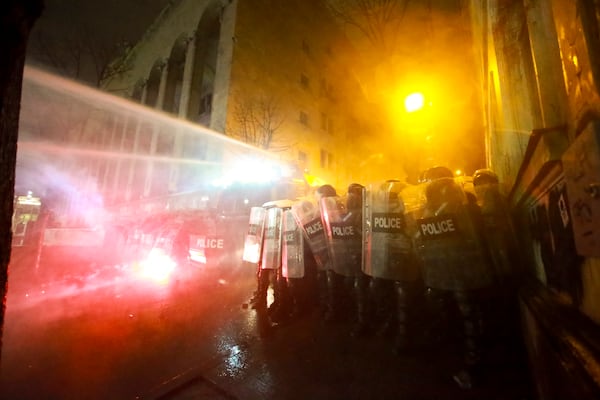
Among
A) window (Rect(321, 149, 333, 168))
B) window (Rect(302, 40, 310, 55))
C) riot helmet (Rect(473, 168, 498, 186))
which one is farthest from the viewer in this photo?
window (Rect(321, 149, 333, 168))

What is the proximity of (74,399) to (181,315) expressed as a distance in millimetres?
2113

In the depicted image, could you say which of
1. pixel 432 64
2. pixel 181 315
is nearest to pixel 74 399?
pixel 181 315

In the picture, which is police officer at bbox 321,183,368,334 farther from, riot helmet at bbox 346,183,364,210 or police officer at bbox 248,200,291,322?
police officer at bbox 248,200,291,322

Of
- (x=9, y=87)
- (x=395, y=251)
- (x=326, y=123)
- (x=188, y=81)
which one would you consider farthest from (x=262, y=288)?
(x=326, y=123)

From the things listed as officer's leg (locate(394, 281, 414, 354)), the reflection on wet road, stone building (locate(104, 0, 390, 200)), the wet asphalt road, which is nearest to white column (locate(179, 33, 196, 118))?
stone building (locate(104, 0, 390, 200))

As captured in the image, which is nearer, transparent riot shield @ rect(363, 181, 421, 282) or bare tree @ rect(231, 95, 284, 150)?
transparent riot shield @ rect(363, 181, 421, 282)

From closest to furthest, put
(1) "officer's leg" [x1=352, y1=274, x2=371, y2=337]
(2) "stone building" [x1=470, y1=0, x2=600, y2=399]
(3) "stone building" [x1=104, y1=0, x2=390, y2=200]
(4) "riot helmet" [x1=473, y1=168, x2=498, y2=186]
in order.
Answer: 1. (2) "stone building" [x1=470, y1=0, x2=600, y2=399]
2. (4) "riot helmet" [x1=473, y1=168, x2=498, y2=186]
3. (1) "officer's leg" [x1=352, y1=274, x2=371, y2=337]
4. (3) "stone building" [x1=104, y1=0, x2=390, y2=200]

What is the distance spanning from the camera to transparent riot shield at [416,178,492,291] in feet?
7.75

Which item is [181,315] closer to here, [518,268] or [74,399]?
[74,399]

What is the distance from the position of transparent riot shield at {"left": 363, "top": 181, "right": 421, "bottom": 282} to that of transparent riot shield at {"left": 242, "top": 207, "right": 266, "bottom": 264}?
7.74ft

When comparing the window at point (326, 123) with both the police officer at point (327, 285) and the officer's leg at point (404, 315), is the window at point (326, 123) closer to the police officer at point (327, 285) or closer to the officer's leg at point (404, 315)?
the police officer at point (327, 285)

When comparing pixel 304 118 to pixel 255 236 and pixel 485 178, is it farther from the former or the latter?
pixel 485 178

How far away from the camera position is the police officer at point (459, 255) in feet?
7.70

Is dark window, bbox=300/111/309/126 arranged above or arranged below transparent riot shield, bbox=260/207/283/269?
above
